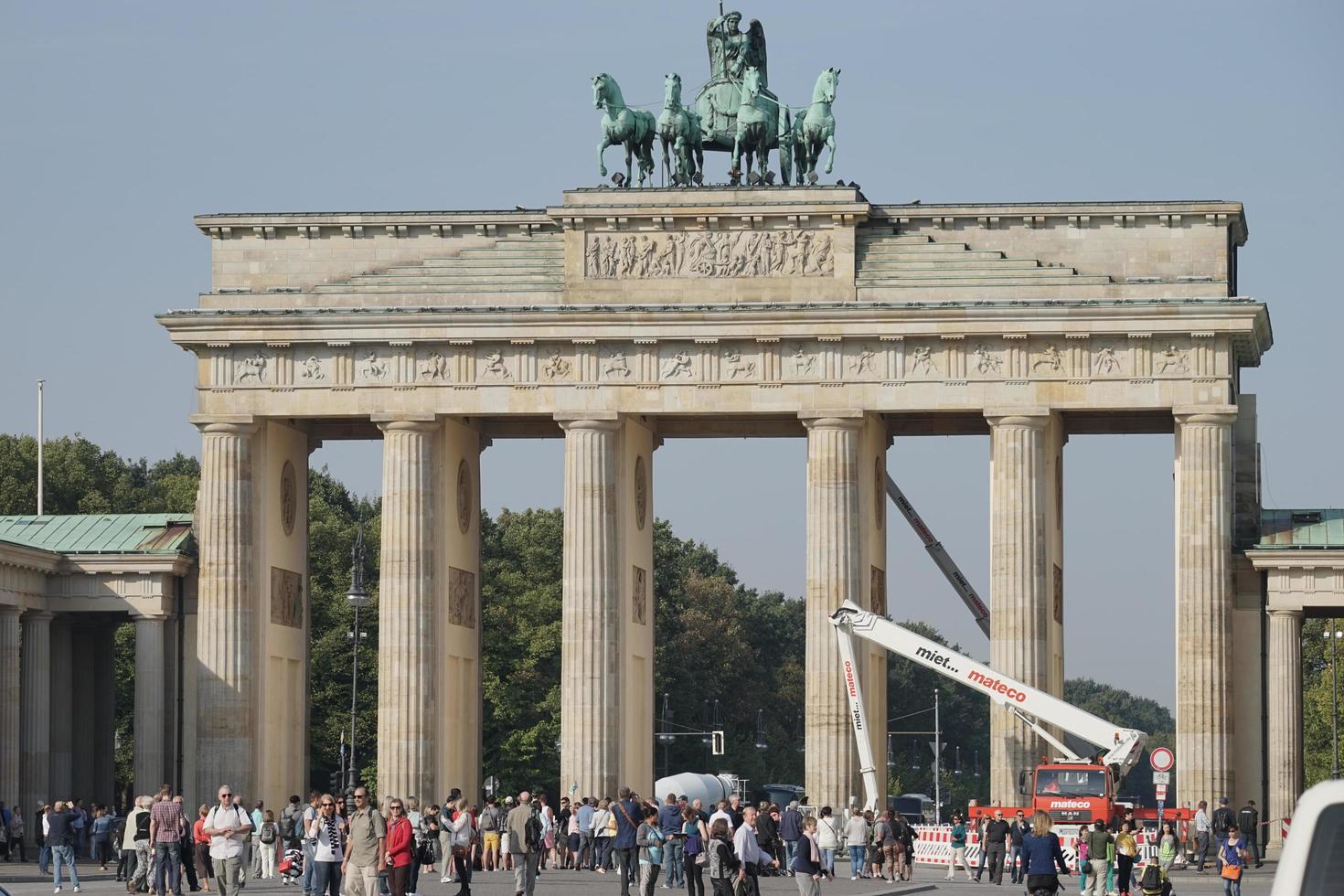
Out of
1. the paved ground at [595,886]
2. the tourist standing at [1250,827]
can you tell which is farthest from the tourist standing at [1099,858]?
the tourist standing at [1250,827]

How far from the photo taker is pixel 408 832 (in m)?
30.7

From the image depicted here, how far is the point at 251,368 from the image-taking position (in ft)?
219

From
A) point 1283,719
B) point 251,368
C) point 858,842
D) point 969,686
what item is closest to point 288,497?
point 251,368

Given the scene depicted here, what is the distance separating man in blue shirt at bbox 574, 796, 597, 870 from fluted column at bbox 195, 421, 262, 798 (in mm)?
12189

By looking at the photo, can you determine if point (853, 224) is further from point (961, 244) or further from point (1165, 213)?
point (1165, 213)

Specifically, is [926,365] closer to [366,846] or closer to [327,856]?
[327,856]

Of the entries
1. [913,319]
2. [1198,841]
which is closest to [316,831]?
[1198,841]

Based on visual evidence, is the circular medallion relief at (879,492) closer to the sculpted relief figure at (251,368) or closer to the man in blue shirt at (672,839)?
the sculpted relief figure at (251,368)

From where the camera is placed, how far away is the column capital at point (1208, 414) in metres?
62.9

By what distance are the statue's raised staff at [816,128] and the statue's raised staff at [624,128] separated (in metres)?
3.94

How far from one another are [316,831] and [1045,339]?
32689 mm

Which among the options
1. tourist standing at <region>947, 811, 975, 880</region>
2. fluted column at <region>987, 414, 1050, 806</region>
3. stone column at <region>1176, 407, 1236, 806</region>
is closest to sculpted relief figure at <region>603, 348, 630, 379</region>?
fluted column at <region>987, 414, 1050, 806</region>

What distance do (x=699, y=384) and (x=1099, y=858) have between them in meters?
30.2

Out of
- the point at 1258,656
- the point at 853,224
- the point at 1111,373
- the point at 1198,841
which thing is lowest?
the point at 1198,841
